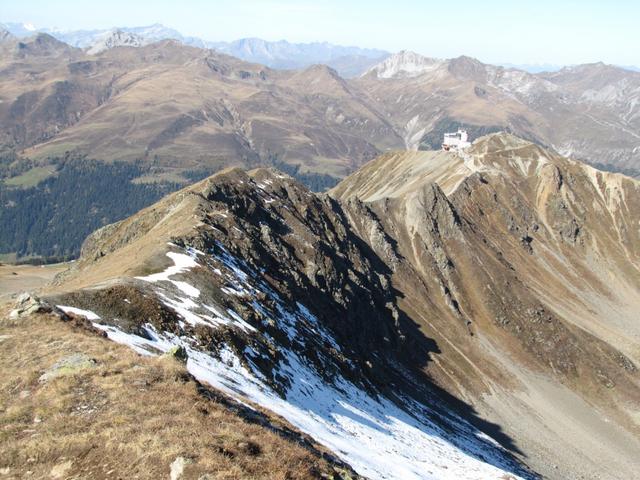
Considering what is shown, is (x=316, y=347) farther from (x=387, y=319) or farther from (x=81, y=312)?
(x=387, y=319)

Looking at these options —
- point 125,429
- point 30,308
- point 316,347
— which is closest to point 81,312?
point 30,308

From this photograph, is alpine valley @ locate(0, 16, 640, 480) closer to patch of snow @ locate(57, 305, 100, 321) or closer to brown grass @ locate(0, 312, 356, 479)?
brown grass @ locate(0, 312, 356, 479)

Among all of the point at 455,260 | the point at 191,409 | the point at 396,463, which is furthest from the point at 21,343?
the point at 455,260

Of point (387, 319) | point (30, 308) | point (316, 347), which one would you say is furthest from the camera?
point (387, 319)

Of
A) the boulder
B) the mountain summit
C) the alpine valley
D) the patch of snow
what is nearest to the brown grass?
the alpine valley

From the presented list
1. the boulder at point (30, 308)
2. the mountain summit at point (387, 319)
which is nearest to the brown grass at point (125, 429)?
the boulder at point (30, 308)

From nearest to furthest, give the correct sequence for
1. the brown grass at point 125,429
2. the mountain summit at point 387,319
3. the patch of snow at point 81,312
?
the brown grass at point 125,429 → the patch of snow at point 81,312 → the mountain summit at point 387,319

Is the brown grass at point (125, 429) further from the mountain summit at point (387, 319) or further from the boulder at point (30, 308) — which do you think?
the mountain summit at point (387, 319)

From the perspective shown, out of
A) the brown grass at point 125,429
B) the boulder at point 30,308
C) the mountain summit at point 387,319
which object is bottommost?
the mountain summit at point 387,319
